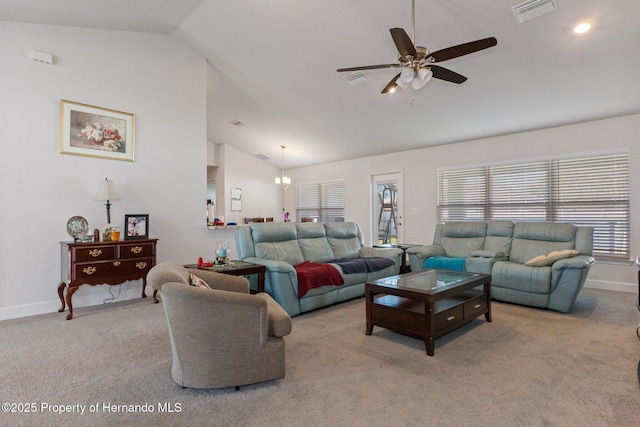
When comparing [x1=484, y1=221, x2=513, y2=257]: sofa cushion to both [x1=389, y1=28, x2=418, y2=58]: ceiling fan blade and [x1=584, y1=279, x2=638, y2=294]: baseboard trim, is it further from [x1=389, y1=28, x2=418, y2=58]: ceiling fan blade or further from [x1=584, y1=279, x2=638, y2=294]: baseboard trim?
[x1=389, y1=28, x2=418, y2=58]: ceiling fan blade

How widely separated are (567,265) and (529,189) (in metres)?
2.16

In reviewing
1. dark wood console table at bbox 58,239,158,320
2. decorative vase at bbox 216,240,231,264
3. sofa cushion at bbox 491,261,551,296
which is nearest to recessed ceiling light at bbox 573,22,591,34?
sofa cushion at bbox 491,261,551,296

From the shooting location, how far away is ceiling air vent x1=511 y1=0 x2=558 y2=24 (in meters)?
2.96

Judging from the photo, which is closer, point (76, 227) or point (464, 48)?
point (464, 48)

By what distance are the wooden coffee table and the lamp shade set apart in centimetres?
314

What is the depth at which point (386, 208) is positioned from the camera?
720cm

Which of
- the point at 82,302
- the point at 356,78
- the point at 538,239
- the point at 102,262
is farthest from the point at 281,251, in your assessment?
the point at 538,239

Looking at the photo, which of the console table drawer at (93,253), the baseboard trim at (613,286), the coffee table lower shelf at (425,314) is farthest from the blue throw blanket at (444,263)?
the console table drawer at (93,253)

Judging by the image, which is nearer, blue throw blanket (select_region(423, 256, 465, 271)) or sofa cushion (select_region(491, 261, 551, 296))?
sofa cushion (select_region(491, 261, 551, 296))

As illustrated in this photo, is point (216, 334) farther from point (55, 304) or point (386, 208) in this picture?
point (386, 208)

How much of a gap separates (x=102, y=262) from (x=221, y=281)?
74.2 inches

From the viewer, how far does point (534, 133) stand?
5.27m

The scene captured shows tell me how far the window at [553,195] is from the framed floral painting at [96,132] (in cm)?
518

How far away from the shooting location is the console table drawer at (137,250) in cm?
382
